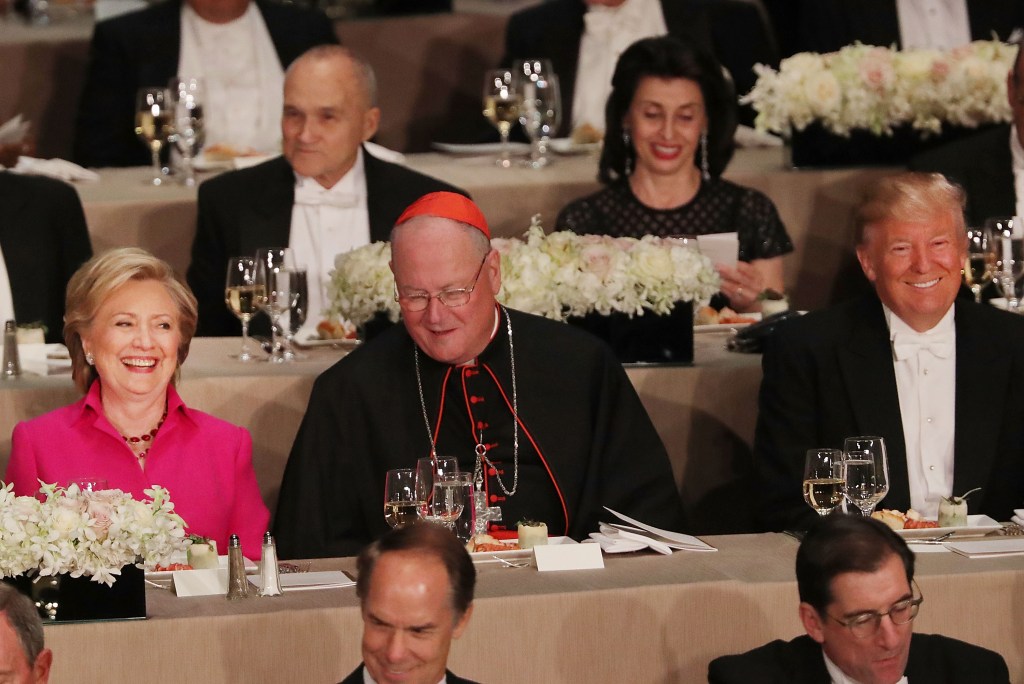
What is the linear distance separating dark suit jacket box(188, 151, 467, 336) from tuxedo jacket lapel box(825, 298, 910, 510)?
1.85m

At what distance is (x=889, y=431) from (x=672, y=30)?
3.29 m

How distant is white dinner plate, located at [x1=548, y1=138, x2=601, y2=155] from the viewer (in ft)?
24.2

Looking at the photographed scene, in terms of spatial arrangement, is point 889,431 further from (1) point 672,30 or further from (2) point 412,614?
(1) point 672,30

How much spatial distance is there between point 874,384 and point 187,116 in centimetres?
301

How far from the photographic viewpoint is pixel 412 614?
3.28 metres

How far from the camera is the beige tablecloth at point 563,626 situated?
146 inches

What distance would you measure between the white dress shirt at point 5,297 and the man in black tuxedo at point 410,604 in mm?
2935

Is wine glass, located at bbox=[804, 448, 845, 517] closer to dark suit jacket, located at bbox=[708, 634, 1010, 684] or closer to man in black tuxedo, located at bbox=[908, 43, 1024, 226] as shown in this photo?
dark suit jacket, located at bbox=[708, 634, 1010, 684]

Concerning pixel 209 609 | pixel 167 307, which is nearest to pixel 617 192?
pixel 167 307

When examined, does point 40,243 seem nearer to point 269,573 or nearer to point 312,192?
point 312,192

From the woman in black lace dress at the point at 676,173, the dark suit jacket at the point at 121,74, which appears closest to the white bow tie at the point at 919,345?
the woman in black lace dress at the point at 676,173

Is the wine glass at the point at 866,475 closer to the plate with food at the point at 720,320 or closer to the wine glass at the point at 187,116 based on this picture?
the plate with food at the point at 720,320

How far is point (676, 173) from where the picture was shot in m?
6.46

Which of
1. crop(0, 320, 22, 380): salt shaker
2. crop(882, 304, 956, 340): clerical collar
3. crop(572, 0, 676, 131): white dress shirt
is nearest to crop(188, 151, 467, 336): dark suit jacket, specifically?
crop(0, 320, 22, 380): salt shaker
